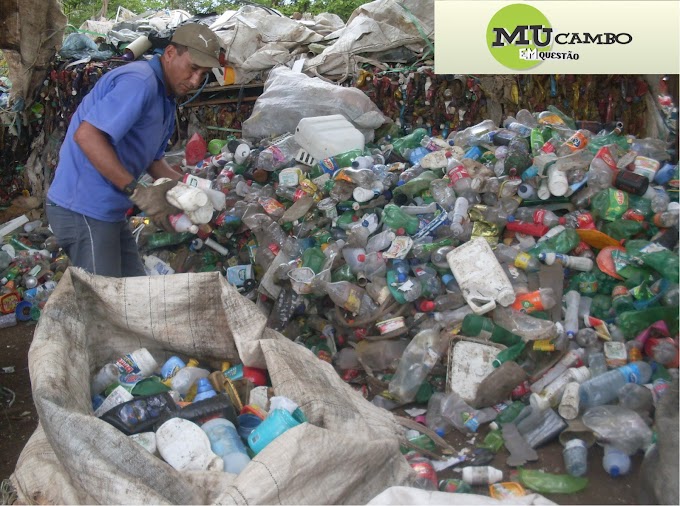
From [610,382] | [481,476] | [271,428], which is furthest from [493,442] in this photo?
[271,428]

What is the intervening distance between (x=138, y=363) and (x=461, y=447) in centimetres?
151

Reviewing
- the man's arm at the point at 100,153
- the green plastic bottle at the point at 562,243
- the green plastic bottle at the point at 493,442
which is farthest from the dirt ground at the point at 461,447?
the man's arm at the point at 100,153

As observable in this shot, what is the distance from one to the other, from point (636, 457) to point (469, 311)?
115 centimetres

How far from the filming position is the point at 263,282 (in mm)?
4277

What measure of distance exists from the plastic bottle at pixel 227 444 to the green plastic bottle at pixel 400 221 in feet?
6.96

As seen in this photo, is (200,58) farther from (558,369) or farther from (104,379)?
(558,369)

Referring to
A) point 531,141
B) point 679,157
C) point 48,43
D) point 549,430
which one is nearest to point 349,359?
point 549,430

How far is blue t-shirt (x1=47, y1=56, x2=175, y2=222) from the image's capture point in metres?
3.08

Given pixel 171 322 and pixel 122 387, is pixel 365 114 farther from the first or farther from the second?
pixel 122 387

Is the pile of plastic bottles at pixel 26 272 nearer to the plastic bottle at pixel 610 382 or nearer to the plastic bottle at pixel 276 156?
the plastic bottle at pixel 276 156

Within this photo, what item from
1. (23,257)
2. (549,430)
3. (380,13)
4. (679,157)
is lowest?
(23,257)

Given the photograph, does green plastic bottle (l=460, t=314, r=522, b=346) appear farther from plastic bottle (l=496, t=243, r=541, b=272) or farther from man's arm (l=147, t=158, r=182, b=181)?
man's arm (l=147, t=158, r=182, b=181)

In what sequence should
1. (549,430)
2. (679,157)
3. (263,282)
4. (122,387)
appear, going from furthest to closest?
1. (263,282)
2. (679,157)
3. (549,430)
4. (122,387)

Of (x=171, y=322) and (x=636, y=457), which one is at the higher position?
(x=171, y=322)
